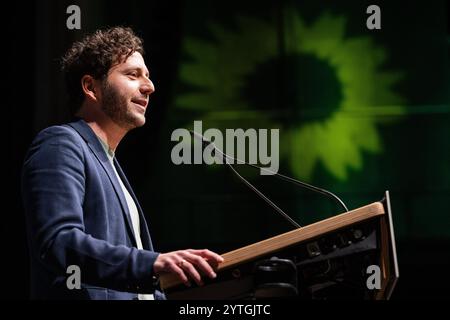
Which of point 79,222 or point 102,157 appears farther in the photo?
point 102,157

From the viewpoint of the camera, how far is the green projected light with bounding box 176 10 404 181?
11.6 ft

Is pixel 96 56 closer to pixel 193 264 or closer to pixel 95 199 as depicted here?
pixel 95 199

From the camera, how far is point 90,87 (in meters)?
2.06

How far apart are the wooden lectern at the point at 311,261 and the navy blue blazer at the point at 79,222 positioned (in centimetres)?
14

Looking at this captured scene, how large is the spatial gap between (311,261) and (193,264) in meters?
0.25

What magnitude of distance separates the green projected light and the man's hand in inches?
83.4

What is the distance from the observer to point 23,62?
10.6 feet

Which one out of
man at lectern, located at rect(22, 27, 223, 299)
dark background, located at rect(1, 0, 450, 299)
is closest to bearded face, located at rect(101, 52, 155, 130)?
man at lectern, located at rect(22, 27, 223, 299)

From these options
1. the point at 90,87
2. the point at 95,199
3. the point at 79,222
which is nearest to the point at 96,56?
the point at 90,87

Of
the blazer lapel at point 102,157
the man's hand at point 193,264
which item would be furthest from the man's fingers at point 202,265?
the blazer lapel at point 102,157

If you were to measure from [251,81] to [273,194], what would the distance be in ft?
1.96

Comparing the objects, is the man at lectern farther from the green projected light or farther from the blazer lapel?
the green projected light

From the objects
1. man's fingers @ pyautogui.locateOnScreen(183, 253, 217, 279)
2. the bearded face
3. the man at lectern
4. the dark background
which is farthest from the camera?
the dark background
